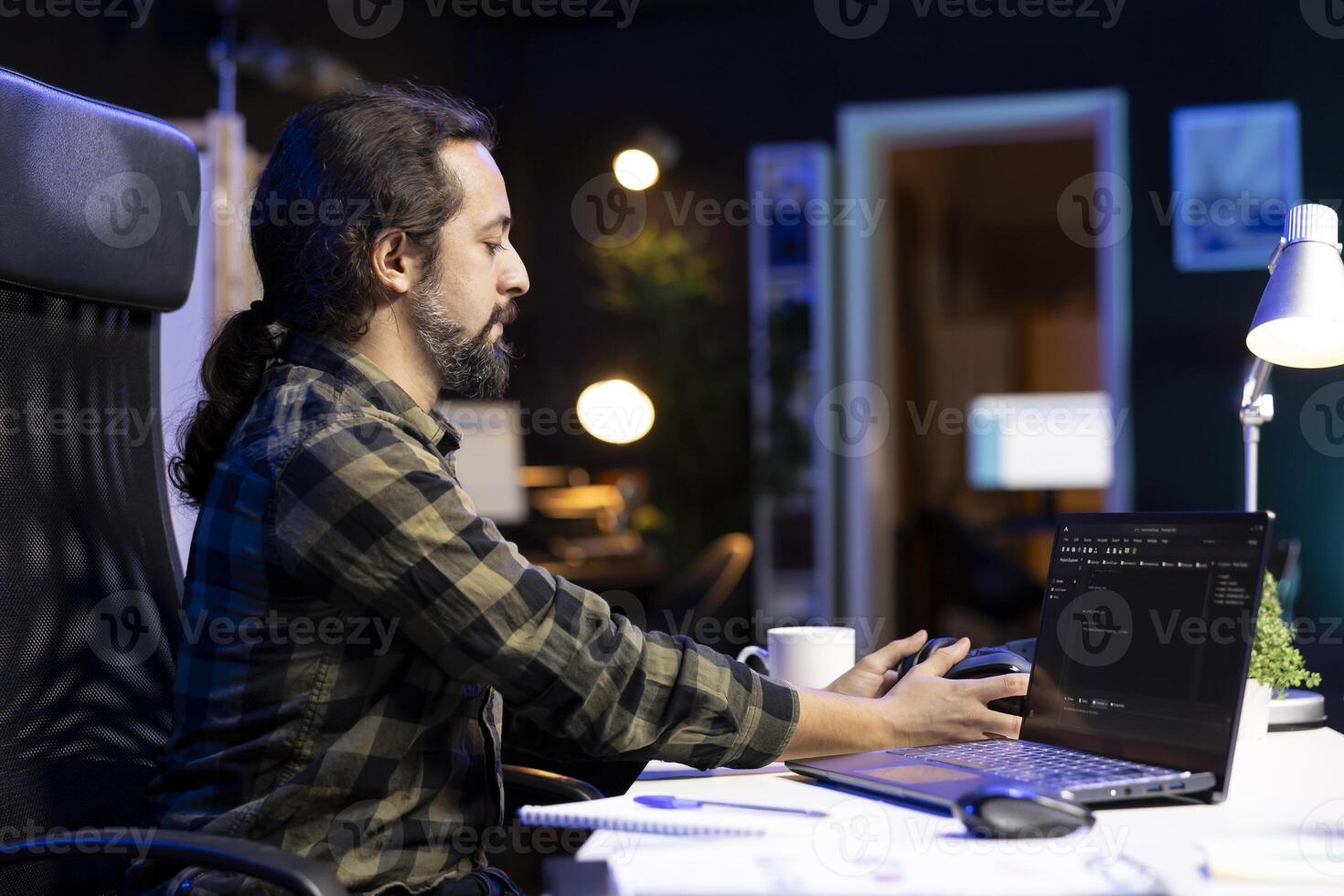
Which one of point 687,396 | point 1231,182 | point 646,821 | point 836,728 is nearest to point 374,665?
point 646,821

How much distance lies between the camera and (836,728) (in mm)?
1400

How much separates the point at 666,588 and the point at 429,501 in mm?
4389

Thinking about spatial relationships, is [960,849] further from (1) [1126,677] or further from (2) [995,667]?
(2) [995,667]

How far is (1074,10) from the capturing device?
547cm

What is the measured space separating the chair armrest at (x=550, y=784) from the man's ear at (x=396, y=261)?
62 cm

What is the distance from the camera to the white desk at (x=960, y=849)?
3.09 ft

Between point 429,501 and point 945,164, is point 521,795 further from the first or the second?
point 945,164

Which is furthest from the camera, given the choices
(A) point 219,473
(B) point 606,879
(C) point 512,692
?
(A) point 219,473

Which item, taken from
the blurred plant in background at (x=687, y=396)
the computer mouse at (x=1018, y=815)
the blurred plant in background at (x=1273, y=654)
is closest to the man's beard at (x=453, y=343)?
the computer mouse at (x=1018, y=815)

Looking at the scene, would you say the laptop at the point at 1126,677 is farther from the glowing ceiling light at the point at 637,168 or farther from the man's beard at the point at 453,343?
the glowing ceiling light at the point at 637,168

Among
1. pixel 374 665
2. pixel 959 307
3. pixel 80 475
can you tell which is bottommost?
pixel 374 665

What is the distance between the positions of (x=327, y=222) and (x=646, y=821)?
33.7 inches

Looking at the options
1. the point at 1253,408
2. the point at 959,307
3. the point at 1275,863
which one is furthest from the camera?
the point at 959,307

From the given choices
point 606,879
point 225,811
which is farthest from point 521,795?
point 606,879
